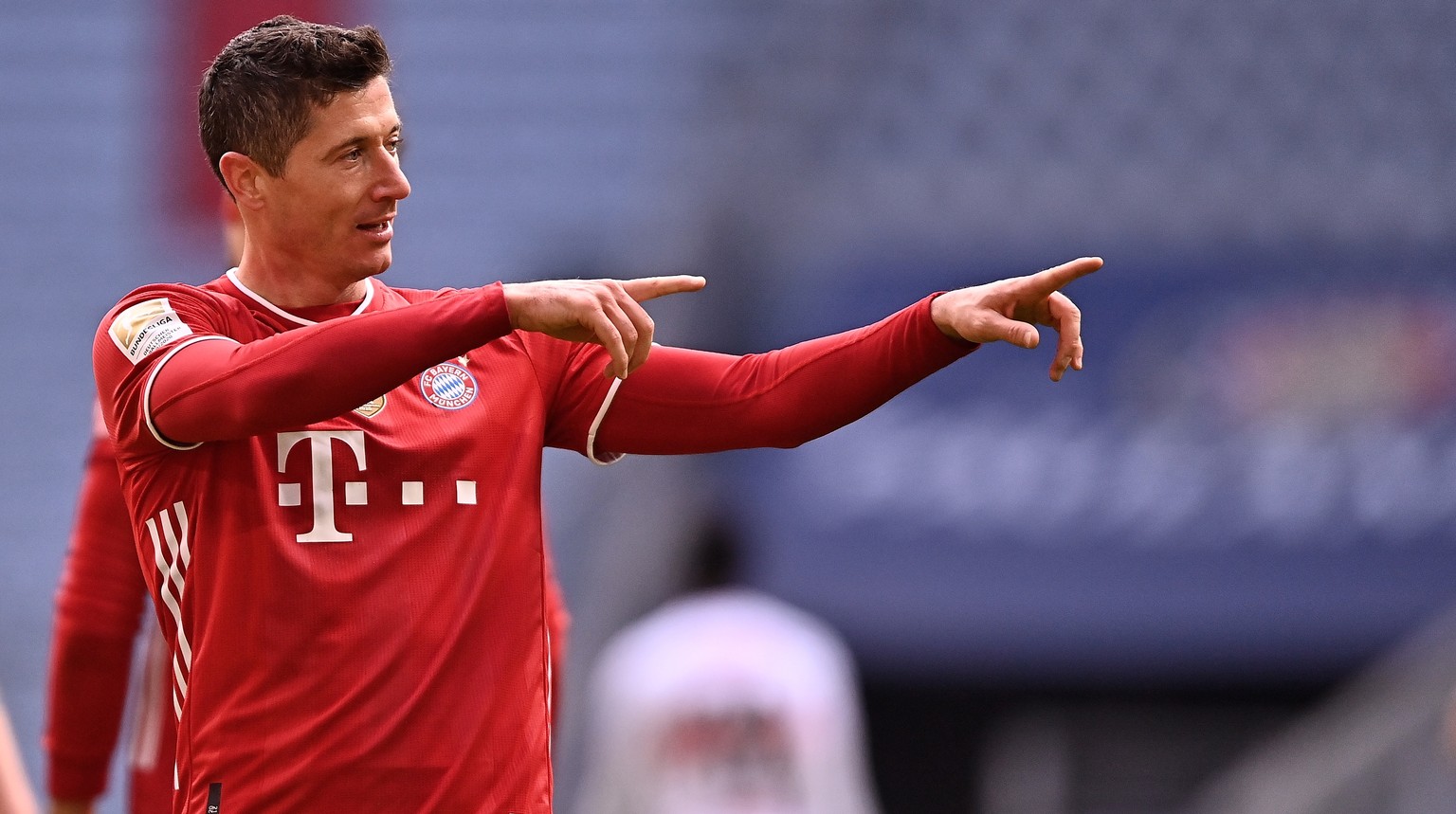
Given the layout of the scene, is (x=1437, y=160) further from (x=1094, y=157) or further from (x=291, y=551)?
(x=291, y=551)

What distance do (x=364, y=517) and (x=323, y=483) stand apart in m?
0.07

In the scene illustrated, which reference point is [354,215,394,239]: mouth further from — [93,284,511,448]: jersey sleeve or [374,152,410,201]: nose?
[93,284,511,448]: jersey sleeve

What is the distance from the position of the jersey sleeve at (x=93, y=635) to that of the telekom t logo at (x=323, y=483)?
0.87 m

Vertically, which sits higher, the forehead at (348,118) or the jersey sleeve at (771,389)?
the forehead at (348,118)

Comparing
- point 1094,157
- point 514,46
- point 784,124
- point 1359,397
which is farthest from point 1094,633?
point 514,46

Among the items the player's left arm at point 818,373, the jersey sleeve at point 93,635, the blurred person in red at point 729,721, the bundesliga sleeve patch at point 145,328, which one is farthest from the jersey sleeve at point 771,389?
the blurred person in red at point 729,721

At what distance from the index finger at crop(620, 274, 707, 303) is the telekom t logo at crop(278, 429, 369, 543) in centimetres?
44

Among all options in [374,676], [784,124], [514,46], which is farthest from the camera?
[514,46]

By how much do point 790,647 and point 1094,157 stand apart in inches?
162

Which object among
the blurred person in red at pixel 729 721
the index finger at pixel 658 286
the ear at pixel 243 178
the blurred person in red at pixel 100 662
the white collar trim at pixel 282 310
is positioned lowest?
the blurred person in red at pixel 729 721

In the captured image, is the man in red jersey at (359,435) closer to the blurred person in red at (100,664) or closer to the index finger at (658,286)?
the index finger at (658,286)

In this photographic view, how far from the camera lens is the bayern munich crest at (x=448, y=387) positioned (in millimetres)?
2658

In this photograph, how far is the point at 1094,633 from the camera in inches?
286

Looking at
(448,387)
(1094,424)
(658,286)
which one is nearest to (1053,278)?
(658,286)
